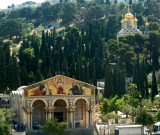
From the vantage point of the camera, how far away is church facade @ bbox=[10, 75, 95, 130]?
208 feet

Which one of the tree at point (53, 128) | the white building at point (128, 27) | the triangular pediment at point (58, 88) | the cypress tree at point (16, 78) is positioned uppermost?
the white building at point (128, 27)

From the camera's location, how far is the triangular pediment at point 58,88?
210 ft

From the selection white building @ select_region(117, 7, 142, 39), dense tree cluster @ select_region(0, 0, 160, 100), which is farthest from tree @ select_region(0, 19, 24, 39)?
white building @ select_region(117, 7, 142, 39)

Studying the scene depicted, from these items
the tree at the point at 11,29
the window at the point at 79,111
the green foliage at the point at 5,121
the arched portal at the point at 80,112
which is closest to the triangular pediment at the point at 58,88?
the arched portal at the point at 80,112

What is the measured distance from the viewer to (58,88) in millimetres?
64875

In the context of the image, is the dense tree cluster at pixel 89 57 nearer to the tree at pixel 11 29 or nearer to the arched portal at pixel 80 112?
the tree at pixel 11 29

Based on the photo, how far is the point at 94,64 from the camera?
90062mm

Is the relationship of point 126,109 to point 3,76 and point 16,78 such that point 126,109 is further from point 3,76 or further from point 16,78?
point 3,76

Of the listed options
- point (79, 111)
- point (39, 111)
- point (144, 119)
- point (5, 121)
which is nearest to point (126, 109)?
point (79, 111)

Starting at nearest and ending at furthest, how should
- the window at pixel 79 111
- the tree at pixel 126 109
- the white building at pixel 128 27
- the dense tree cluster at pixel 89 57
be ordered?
the window at pixel 79 111, the tree at pixel 126 109, the dense tree cluster at pixel 89 57, the white building at pixel 128 27

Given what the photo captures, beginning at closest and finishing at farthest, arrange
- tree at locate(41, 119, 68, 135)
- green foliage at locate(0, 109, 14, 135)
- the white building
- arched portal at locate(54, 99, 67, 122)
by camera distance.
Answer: green foliage at locate(0, 109, 14, 135) < tree at locate(41, 119, 68, 135) < arched portal at locate(54, 99, 67, 122) < the white building

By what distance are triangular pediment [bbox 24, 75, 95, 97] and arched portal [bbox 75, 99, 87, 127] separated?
2071 mm

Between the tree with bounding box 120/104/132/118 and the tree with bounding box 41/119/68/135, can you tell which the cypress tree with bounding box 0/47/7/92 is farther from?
the tree with bounding box 41/119/68/135

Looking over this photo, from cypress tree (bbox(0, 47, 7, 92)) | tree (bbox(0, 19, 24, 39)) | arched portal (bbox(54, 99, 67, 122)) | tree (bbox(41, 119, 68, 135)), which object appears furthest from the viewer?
tree (bbox(0, 19, 24, 39))
